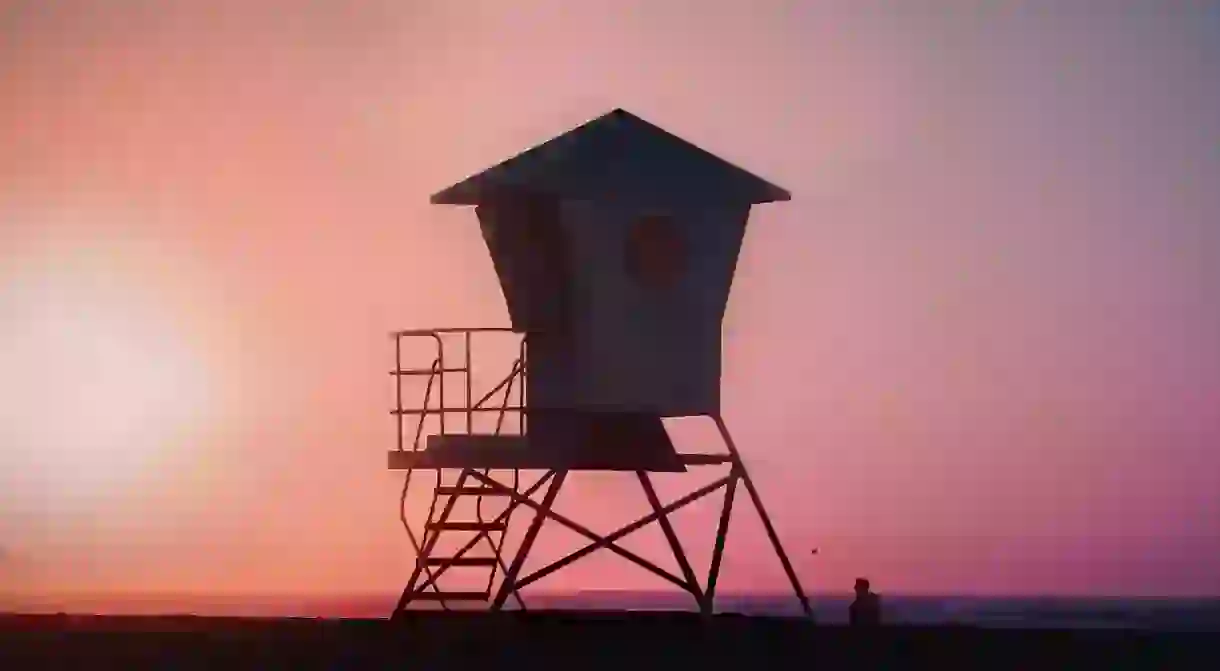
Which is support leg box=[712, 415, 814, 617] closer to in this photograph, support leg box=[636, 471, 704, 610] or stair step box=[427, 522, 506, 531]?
support leg box=[636, 471, 704, 610]

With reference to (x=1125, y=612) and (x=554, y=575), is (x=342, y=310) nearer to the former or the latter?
(x=554, y=575)

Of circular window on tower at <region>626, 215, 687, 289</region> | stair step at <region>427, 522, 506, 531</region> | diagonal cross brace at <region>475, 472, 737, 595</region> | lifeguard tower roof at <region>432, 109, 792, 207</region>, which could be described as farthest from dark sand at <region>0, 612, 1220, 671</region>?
lifeguard tower roof at <region>432, 109, 792, 207</region>

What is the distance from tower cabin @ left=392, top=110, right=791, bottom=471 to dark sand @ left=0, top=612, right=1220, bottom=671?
691 mm

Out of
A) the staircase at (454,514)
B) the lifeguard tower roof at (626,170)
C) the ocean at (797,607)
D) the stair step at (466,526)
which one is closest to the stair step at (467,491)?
the staircase at (454,514)

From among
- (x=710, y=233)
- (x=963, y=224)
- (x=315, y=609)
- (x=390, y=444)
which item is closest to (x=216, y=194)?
(x=390, y=444)

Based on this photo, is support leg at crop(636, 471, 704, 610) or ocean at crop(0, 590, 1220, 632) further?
ocean at crop(0, 590, 1220, 632)

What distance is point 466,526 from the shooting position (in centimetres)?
461

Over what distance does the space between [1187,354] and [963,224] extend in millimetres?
1125

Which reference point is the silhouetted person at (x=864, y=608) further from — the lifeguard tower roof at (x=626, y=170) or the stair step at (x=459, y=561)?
the lifeguard tower roof at (x=626, y=170)

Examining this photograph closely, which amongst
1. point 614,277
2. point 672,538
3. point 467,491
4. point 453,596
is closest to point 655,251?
point 614,277

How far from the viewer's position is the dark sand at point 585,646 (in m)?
4.18

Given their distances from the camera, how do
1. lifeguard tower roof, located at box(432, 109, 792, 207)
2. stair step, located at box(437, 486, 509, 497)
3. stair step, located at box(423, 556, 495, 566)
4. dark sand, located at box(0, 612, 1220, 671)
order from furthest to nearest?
stair step, located at box(437, 486, 509, 497) < stair step, located at box(423, 556, 495, 566) < lifeguard tower roof, located at box(432, 109, 792, 207) < dark sand, located at box(0, 612, 1220, 671)

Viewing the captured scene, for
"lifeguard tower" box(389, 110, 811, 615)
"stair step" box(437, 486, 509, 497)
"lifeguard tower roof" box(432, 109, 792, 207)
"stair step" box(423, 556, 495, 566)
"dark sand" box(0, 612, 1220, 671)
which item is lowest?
"dark sand" box(0, 612, 1220, 671)

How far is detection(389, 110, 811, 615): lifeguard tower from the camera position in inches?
173
